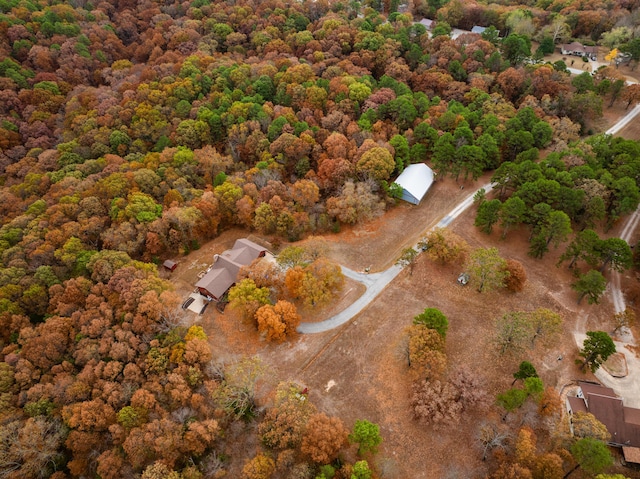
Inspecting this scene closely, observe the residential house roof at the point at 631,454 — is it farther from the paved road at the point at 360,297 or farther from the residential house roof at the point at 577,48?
the residential house roof at the point at 577,48

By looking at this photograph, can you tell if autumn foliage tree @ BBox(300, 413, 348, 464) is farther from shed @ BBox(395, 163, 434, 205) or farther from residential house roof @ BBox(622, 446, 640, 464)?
shed @ BBox(395, 163, 434, 205)

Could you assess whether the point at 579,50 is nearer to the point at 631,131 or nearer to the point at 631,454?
the point at 631,131

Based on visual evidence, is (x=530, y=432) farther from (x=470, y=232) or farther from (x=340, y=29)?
(x=340, y=29)

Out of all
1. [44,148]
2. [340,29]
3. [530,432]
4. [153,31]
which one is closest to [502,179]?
[530,432]

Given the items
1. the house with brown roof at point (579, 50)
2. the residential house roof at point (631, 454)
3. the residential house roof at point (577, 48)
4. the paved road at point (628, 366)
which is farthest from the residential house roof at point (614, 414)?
the residential house roof at point (577, 48)

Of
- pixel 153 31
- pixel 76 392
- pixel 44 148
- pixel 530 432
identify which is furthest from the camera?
pixel 153 31

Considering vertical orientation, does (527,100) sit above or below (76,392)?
above
